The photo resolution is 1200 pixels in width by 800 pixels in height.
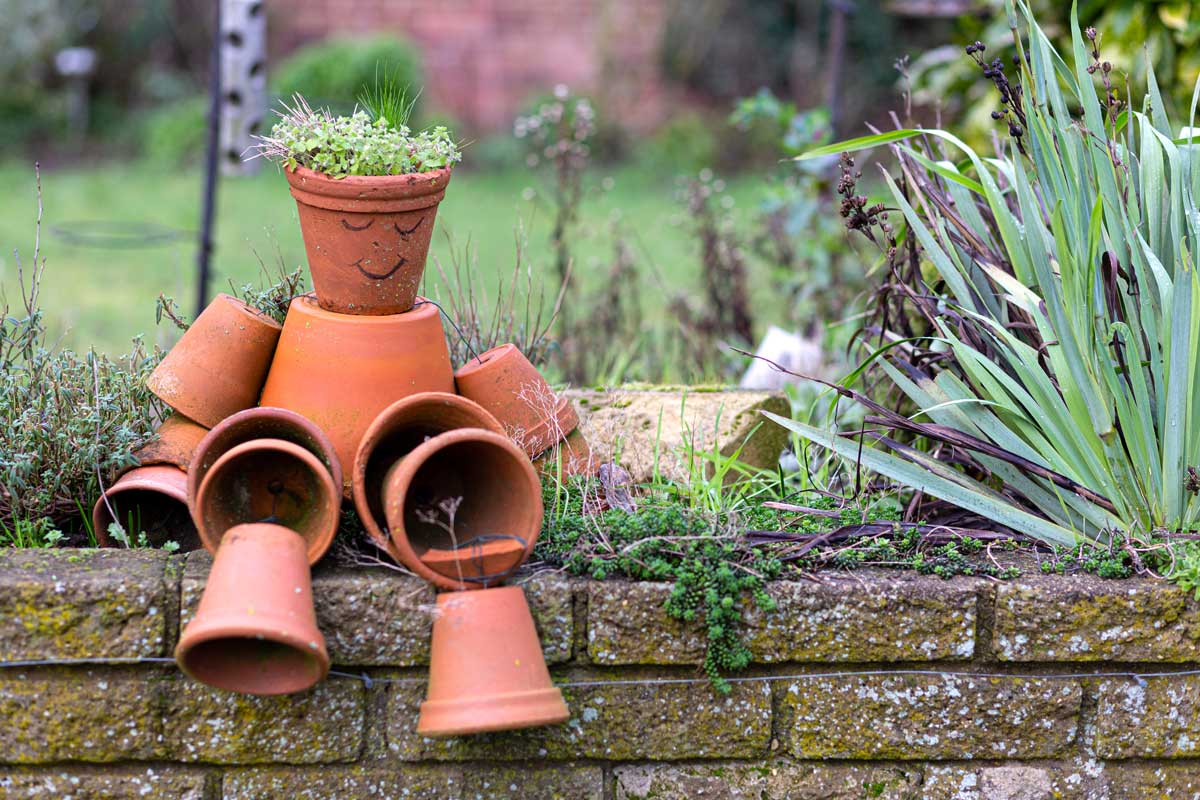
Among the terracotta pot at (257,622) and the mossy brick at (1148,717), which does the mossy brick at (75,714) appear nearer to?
the terracotta pot at (257,622)

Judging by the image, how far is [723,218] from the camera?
4879 mm

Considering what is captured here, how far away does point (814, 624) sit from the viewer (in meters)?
2.22

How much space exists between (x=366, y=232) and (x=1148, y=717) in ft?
5.90

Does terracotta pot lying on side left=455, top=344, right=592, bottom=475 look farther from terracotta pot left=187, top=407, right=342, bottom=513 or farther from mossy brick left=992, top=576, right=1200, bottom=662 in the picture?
mossy brick left=992, top=576, right=1200, bottom=662

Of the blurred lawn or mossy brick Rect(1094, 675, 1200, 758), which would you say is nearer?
mossy brick Rect(1094, 675, 1200, 758)

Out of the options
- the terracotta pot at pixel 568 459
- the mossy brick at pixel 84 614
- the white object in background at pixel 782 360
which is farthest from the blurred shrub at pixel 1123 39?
the mossy brick at pixel 84 614

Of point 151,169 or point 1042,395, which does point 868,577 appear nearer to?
point 1042,395

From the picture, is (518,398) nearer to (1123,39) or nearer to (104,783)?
(104,783)

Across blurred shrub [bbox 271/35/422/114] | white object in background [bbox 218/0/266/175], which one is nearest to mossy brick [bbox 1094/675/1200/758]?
white object in background [bbox 218/0/266/175]

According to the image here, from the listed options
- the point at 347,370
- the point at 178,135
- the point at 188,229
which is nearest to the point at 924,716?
the point at 347,370

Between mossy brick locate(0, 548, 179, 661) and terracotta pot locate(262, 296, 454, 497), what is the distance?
0.43 metres

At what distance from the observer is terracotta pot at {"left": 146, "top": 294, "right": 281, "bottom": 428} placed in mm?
2439

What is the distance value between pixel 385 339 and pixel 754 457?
39.1 inches

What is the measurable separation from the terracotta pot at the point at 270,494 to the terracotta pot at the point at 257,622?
75 mm
